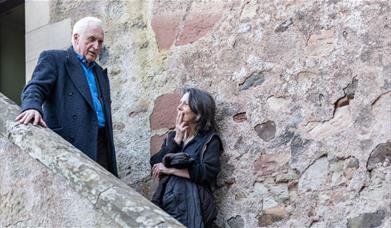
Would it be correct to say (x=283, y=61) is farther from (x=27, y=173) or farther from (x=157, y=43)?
(x=27, y=173)

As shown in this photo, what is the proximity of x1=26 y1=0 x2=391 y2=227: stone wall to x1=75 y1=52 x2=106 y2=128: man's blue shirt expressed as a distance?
0.49m

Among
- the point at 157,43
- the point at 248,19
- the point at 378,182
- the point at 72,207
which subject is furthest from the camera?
the point at 157,43

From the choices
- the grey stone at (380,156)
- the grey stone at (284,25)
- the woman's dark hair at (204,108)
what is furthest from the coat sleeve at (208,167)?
the grey stone at (380,156)

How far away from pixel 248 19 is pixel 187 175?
899mm

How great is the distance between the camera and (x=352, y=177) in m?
3.77

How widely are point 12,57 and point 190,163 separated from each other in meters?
3.78

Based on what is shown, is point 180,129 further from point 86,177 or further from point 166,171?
point 86,177

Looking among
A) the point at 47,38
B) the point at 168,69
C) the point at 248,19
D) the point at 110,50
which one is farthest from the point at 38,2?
the point at 248,19

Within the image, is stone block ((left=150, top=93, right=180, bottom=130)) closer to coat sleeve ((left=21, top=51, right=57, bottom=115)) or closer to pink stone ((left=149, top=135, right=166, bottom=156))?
pink stone ((left=149, top=135, right=166, bottom=156))

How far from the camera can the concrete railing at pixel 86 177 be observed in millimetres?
2961

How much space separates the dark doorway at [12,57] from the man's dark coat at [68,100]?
3.16 m

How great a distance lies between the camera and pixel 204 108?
13.9 feet

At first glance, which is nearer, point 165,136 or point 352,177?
point 352,177

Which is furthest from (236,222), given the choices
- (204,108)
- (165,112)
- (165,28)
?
(165,28)
